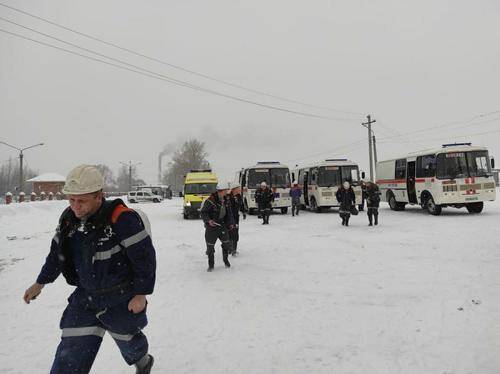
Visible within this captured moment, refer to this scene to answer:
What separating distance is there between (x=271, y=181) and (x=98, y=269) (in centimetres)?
1958

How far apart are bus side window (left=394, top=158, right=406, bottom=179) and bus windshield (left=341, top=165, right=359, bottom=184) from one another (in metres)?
2.24

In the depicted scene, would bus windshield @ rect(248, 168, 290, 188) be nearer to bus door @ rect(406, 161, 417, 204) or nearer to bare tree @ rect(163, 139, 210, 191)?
bus door @ rect(406, 161, 417, 204)

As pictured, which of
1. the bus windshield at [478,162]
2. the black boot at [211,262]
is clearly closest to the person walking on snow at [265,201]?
the bus windshield at [478,162]

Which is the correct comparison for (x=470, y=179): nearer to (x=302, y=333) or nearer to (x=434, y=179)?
(x=434, y=179)

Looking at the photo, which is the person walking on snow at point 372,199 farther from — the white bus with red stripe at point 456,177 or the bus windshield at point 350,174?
the bus windshield at point 350,174

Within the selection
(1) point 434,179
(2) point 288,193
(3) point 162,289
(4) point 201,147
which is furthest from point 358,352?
(4) point 201,147

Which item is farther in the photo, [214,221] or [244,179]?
[244,179]

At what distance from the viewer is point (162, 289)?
6797 mm

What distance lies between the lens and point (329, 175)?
21812mm

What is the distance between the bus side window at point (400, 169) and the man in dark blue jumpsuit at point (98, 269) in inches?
742

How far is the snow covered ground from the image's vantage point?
392 cm

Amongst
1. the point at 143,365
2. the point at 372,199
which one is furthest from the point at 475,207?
the point at 143,365

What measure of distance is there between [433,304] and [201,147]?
73.9 m

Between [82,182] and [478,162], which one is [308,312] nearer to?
[82,182]
